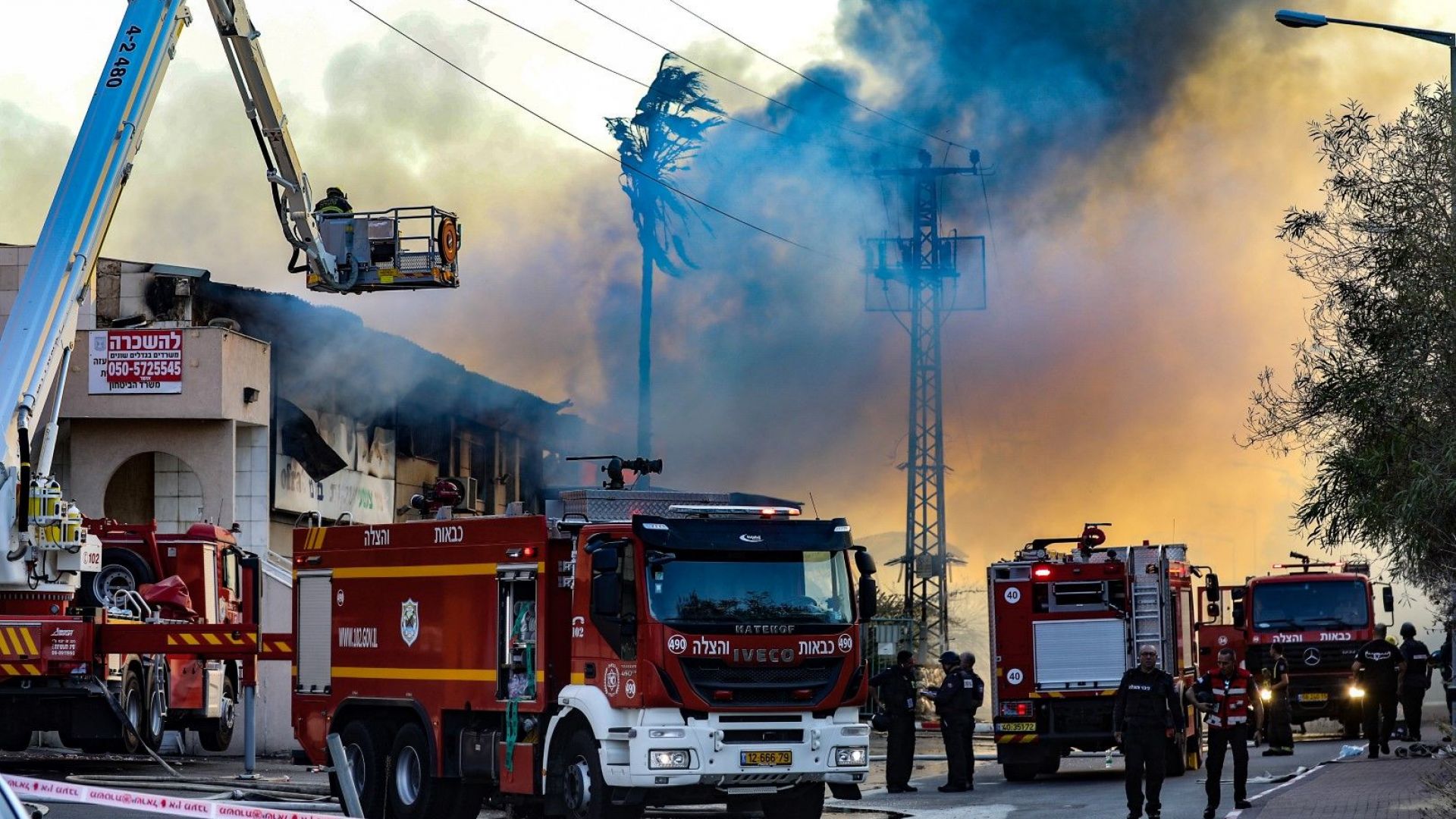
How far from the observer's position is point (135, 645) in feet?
68.9

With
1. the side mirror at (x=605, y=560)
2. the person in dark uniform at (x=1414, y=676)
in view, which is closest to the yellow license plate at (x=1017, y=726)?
the person in dark uniform at (x=1414, y=676)

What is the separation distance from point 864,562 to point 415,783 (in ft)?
14.9

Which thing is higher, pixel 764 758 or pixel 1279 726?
pixel 764 758

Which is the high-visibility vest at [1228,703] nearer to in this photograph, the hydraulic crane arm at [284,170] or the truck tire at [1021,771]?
the truck tire at [1021,771]

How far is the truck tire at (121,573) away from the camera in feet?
83.3

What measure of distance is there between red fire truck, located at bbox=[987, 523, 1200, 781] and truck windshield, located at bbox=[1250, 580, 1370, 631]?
8.64 metres

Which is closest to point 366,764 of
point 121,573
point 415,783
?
point 415,783

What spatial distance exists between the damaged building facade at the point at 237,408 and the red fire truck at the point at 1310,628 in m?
13.7

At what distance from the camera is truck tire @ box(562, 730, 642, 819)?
14.4 metres

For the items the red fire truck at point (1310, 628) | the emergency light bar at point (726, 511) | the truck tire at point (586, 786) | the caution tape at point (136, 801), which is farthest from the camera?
the red fire truck at point (1310, 628)

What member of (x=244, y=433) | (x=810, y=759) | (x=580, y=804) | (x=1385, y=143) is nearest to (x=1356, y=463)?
(x=1385, y=143)

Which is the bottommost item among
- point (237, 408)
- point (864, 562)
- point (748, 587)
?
point (748, 587)

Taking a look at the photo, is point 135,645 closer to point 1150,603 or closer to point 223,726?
point 223,726

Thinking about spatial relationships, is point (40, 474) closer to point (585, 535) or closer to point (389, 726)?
point (389, 726)
